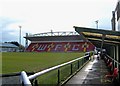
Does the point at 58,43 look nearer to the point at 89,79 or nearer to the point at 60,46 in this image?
the point at 60,46

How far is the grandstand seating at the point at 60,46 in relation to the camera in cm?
7882

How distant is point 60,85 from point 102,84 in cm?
172

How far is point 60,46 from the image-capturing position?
84.7 metres

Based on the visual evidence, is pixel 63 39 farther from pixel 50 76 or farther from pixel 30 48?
pixel 50 76

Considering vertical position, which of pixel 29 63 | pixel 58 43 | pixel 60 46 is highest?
pixel 58 43

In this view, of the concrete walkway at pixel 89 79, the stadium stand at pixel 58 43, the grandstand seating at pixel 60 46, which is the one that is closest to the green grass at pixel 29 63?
the concrete walkway at pixel 89 79

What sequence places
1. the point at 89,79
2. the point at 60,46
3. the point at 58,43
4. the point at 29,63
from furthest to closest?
the point at 58,43 → the point at 60,46 → the point at 29,63 → the point at 89,79

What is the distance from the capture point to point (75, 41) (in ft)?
270

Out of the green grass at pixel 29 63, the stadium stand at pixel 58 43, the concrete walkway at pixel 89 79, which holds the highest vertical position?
the stadium stand at pixel 58 43

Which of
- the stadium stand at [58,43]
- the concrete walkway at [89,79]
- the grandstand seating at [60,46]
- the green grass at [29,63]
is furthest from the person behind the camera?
the stadium stand at [58,43]

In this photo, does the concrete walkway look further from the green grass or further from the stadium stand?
the stadium stand

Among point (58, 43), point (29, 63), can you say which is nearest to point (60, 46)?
point (58, 43)

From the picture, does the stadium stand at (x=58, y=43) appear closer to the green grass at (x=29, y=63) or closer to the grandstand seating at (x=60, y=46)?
the grandstand seating at (x=60, y=46)

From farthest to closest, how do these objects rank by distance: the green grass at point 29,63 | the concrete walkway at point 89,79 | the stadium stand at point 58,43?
the stadium stand at point 58,43
the green grass at point 29,63
the concrete walkway at point 89,79
